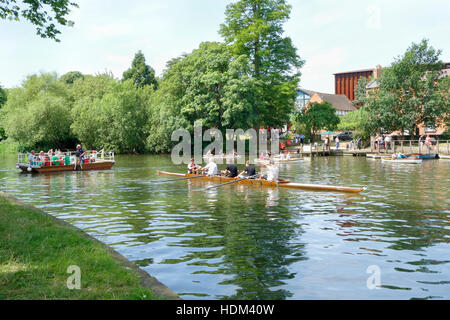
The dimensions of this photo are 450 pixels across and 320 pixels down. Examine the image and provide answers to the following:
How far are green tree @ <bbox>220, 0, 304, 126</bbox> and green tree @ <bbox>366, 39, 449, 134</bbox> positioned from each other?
11529 millimetres

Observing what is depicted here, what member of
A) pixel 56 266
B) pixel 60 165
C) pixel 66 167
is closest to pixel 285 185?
pixel 56 266

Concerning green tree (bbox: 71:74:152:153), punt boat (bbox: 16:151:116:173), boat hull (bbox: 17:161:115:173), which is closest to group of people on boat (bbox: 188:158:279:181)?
boat hull (bbox: 17:161:115:173)

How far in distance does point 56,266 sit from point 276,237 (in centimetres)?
569

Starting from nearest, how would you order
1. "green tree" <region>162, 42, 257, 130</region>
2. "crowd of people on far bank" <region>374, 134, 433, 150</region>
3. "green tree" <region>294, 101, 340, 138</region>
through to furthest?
1. "green tree" <region>162, 42, 257, 130</region>
2. "crowd of people on far bank" <region>374, 134, 433, 150</region>
3. "green tree" <region>294, 101, 340, 138</region>

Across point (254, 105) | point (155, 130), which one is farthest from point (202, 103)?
point (155, 130)

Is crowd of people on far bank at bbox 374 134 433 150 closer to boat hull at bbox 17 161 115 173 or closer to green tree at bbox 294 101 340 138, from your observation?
green tree at bbox 294 101 340 138

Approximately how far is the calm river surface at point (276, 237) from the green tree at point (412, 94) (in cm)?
3361

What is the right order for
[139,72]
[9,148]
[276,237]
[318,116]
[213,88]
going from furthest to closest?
1. [139,72]
2. [9,148]
3. [318,116]
4. [213,88]
5. [276,237]

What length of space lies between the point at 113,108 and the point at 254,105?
25618 mm

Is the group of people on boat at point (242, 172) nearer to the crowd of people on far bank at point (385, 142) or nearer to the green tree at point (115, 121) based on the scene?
the crowd of people on far bank at point (385, 142)

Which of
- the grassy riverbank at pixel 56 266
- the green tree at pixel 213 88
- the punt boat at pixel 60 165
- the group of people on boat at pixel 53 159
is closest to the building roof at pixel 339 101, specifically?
the green tree at pixel 213 88

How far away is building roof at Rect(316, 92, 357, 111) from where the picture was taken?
101 meters

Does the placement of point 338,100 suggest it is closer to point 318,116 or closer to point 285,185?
point 318,116

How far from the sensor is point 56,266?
6586 mm
